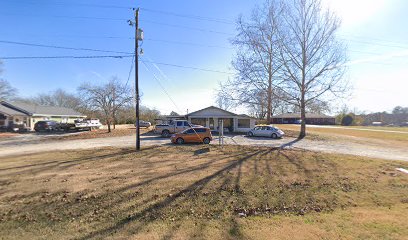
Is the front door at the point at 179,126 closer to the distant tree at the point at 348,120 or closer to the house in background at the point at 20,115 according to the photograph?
the house in background at the point at 20,115

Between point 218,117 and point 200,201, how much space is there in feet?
85.2

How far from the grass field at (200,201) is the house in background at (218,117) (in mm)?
21048

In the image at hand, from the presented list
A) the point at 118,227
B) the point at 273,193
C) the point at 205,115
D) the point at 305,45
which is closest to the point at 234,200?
the point at 273,193

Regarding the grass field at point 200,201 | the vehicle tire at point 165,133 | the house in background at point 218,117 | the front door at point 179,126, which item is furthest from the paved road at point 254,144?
the house in background at point 218,117

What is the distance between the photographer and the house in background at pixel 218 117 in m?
31.9

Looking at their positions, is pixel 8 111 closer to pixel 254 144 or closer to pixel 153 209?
pixel 254 144

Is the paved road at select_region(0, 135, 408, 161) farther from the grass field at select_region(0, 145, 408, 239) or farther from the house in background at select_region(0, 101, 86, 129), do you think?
the house in background at select_region(0, 101, 86, 129)

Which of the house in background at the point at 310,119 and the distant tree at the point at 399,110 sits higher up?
the distant tree at the point at 399,110

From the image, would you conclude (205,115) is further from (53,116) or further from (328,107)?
(53,116)

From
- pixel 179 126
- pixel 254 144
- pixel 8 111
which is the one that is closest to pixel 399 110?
pixel 254 144

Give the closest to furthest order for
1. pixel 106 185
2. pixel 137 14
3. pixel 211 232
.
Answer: pixel 211 232 → pixel 106 185 → pixel 137 14

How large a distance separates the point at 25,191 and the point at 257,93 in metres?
21.8

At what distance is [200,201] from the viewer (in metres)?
6.41

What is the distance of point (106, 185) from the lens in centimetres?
759
